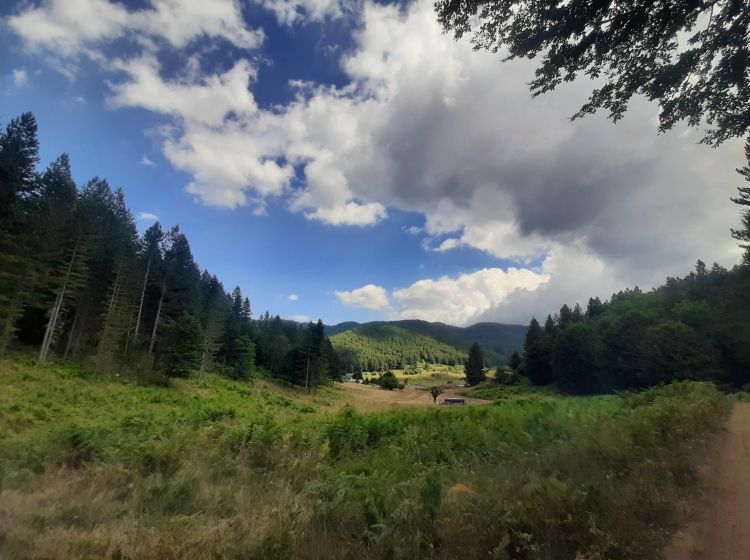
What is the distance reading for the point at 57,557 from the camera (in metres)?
3.67

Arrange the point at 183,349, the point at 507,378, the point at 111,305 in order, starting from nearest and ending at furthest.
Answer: the point at 111,305, the point at 183,349, the point at 507,378

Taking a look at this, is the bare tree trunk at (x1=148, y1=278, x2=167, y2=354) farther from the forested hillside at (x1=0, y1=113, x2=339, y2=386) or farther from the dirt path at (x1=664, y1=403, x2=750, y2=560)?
the dirt path at (x1=664, y1=403, x2=750, y2=560)

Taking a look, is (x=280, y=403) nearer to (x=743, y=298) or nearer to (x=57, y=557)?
(x=57, y=557)

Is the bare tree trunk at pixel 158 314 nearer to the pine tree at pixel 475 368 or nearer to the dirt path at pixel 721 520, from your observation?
the dirt path at pixel 721 520

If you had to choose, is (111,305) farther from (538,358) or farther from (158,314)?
(538,358)

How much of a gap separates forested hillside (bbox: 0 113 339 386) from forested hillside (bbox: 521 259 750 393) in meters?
54.3

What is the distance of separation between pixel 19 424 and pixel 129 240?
30945mm

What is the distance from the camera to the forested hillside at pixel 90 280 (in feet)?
86.9

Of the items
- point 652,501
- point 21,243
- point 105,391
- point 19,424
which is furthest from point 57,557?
point 21,243

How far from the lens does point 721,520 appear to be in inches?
176

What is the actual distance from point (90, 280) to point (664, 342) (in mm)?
66288

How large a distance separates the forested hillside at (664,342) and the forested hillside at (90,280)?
54253 millimetres

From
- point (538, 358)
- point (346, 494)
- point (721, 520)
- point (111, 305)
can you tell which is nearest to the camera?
point (721, 520)

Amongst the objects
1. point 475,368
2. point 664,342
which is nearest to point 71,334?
point 664,342
